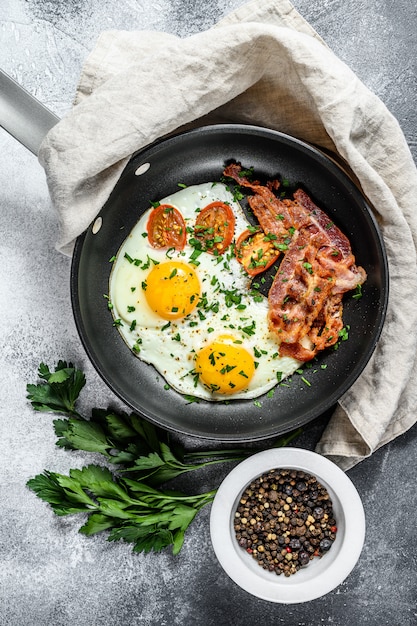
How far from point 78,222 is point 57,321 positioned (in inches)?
21.4

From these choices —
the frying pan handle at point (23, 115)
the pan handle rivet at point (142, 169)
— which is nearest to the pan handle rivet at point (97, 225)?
the pan handle rivet at point (142, 169)

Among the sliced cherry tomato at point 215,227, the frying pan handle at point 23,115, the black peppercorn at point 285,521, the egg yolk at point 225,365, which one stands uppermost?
the frying pan handle at point 23,115

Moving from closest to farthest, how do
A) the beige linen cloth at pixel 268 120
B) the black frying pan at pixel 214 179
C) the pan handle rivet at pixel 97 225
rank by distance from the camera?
the beige linen cloth at pixel 268 120 < the black frying pan at pixel 214 179 < the pan handle rivet at pixel 97 225

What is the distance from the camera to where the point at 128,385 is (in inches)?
103

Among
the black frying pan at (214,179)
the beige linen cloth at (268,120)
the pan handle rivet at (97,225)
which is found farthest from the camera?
the pan handle rivet at (97,225)

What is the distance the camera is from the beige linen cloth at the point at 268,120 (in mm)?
2279

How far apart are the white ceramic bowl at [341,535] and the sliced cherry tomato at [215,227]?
791 mm

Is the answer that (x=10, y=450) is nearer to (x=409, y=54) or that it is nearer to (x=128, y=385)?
(x=128, y=385)

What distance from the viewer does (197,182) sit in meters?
2.63

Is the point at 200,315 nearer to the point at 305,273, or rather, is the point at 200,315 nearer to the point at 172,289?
the point at 172,289

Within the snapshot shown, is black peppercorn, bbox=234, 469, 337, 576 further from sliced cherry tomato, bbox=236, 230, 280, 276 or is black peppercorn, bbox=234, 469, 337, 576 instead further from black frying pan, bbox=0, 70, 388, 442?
sliced cherry tomato, bbox=236, 230, 280, 276

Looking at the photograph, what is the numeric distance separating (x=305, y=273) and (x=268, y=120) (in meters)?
0.60

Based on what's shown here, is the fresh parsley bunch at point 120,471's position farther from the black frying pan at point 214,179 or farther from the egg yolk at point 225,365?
the egg yolk at point 225,365

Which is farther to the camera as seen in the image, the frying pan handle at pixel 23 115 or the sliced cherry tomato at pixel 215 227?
the sliced cherry tomato at pixel 215 227
